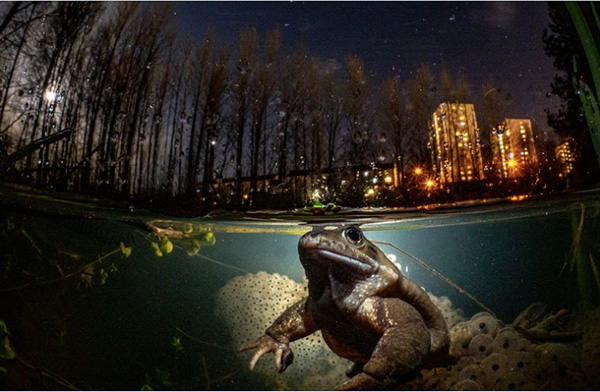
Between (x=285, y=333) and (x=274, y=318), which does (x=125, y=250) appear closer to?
(x=274, y=318)

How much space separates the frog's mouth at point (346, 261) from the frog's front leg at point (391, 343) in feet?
0.86

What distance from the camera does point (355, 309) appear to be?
8.92 ft

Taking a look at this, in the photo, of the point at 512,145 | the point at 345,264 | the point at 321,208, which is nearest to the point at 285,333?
the point at 345,264

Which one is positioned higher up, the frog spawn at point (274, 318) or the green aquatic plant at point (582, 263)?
the green aquatic plant at point (582, 263)

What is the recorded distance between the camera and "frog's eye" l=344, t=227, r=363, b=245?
2840 mm

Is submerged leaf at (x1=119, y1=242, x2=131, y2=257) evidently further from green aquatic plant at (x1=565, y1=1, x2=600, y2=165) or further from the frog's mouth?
green aquatic plant at (x1=565, y1=1, x2=600, y2=165)

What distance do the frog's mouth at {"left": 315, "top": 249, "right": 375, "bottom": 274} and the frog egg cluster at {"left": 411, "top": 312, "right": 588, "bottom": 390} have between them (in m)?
1.25

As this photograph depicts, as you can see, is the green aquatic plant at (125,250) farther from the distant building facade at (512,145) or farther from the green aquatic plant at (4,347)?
the distant building facade at (512,145)

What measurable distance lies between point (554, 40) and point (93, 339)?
6630 mm

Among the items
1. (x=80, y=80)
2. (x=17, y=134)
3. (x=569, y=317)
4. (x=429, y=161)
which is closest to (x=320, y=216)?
(x=429, y=161)

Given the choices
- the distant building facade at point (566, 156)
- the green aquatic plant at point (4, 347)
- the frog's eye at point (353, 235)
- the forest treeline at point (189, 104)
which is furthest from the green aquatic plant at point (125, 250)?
the distant building facade at point (566, 156)

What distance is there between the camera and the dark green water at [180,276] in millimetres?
4305

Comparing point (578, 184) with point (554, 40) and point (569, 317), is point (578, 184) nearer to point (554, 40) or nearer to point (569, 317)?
point (554, 40)

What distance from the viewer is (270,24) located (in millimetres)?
2490
